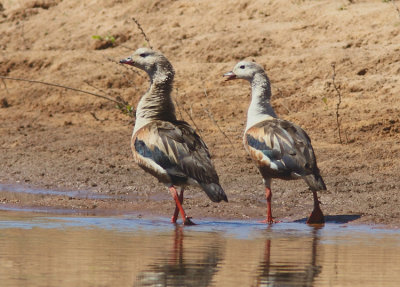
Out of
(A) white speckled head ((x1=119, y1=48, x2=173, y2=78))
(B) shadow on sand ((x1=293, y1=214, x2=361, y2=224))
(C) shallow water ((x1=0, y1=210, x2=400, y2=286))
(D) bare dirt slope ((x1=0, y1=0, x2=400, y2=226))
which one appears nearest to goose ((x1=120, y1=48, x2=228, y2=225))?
(C) shallow water ((x1=0, y1=210, x2=400, y2=286))

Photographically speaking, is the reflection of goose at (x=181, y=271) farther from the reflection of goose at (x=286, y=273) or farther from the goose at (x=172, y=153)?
the goose at (x=172, y=153)

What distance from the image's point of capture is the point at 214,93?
1616 centimetres

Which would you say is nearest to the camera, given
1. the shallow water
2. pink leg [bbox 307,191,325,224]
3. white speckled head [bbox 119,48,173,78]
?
the shallow water

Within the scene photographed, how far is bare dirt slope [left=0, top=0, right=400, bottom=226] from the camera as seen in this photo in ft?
39.7

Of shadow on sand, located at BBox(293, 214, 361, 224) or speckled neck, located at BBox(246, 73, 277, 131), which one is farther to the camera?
speckled neck, located at BBox(246, 73, 277, 131)

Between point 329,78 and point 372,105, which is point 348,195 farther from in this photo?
point 329,78

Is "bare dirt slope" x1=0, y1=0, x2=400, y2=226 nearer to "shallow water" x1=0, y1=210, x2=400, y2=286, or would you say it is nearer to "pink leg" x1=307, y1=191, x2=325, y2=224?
"pink leg" x1=307, y1=191, x2=325, y2=224

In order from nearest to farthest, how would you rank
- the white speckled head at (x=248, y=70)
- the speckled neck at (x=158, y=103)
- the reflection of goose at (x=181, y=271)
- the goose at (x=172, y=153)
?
the reflection of goose at (x=181, y=271), the goose at (x=172, y=153), the speckled neck at (x=158, y=103), the white speckled head at (x=248, y=70)

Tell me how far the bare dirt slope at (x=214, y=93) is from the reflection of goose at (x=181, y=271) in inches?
121

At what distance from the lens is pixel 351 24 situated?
16.7 m

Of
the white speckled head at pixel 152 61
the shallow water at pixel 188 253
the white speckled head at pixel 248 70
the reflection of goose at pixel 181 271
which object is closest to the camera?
the reflection of goose at pixel 181 271

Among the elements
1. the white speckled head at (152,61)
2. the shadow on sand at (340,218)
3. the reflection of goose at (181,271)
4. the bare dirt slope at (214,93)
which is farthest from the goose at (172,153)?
the reflection of goose at (181,271)

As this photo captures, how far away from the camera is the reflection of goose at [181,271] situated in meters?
6.46

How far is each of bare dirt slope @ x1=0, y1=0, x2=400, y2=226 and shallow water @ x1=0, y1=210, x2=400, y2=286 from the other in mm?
1247
